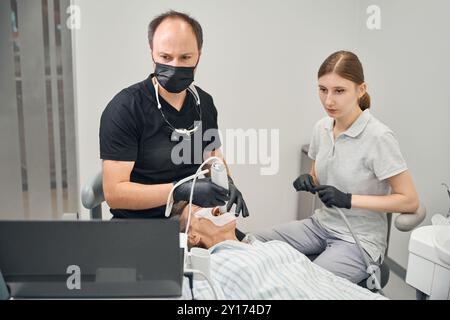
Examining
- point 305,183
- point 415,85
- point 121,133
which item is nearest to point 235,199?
point 305,183

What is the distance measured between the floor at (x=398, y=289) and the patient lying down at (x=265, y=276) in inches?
8.0

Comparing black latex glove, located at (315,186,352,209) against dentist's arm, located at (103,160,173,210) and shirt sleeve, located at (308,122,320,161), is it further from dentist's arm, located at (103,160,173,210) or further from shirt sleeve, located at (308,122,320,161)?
dentist's arm, located at (103,160,173,210)

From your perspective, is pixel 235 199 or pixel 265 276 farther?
pixel 235 199

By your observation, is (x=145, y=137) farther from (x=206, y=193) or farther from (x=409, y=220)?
(x=409, y=220)

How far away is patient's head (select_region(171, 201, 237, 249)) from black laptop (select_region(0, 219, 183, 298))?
26 cm

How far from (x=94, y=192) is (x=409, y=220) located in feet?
3.13

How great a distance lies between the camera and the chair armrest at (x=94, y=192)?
129cm

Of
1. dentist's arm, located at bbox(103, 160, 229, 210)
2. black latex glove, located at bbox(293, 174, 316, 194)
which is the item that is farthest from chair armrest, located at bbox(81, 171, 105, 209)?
black latex glove, located at bbox(293, 174, 316, 194)

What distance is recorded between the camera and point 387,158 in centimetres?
125

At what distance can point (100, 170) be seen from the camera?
1308 millimetres

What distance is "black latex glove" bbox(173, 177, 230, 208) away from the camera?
3.89 ft

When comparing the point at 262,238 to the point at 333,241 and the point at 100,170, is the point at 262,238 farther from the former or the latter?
the point at 100,170

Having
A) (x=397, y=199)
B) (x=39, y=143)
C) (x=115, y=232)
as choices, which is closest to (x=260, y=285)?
(x=115, y=232)
